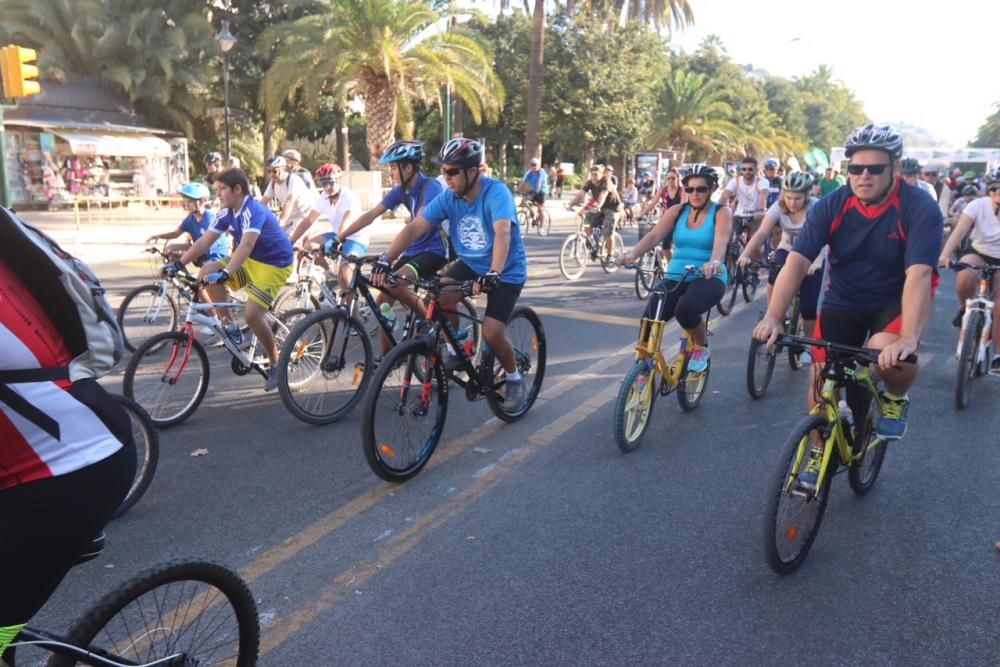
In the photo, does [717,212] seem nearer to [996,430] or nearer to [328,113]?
[996,430]

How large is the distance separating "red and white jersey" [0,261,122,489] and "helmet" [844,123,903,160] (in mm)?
3472

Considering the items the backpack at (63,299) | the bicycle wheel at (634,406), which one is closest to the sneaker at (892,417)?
the bicycle wheel at (634,406)

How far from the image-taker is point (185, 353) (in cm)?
561

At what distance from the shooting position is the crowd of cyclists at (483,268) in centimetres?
186

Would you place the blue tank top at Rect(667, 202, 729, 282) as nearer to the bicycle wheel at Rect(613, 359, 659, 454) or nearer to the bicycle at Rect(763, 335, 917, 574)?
the bicycle wheel at Rect(613, 359, 659, 454)

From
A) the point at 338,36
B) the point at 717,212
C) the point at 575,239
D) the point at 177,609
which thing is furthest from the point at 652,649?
the point at 338,36

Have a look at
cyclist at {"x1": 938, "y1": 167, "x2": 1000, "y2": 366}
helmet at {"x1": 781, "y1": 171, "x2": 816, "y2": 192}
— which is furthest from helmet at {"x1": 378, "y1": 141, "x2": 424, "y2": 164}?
cyclist at {"x1": 938, "y1": 167, "x2": 1000, "y2": 366}

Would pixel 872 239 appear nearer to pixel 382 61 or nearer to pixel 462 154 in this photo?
pixel 462 154

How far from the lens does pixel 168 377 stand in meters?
5.59

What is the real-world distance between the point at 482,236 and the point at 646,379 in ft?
4.90

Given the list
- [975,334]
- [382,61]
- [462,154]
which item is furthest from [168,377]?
[382,61]

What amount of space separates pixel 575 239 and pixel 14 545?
11.9m

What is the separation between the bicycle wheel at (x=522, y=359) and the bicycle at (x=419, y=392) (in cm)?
1

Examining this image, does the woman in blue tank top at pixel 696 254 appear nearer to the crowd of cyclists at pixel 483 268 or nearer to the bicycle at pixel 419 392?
the crowd of cyclists at pixel 483 268
